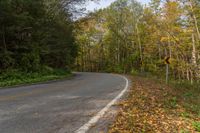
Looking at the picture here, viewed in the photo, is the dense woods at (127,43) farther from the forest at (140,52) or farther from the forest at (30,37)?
the forest at (30,37)

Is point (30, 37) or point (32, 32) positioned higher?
point (32, 32)

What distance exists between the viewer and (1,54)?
18672 millimetres

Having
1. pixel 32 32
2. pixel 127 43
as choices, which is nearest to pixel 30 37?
pixel 32 32

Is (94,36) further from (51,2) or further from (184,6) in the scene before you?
(184,6)

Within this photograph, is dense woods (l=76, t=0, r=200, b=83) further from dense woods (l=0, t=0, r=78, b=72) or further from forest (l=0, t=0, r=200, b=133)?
dense woods (l=0, t=0, r=78, b=72)

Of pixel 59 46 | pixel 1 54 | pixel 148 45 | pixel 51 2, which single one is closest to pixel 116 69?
pixel 148 45

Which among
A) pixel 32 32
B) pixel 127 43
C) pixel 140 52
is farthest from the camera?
pixel 127 43

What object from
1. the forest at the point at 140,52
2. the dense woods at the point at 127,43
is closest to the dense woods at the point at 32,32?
the forest at the point at 140,52

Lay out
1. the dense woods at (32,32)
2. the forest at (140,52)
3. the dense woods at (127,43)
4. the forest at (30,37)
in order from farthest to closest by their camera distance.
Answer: the dense woods at (127,43) < the dense woods at (32,32) < the forest at (30,37) < the forest at (140,52)

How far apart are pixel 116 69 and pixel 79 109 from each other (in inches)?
1782

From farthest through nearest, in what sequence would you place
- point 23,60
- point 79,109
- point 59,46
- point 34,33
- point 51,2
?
point 59,46 < point 51,2 < point 34,33 < point 23,60 < point 79,109

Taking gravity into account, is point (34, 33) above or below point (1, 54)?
above

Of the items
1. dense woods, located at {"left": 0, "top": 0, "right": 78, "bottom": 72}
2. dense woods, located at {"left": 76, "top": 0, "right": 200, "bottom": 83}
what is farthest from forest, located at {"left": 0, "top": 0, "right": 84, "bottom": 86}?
dense woods, located at {"left": 76, "top": 0, "right": 200, "bottom": 83}

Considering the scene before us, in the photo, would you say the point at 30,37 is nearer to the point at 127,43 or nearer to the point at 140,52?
the point at 140,52
